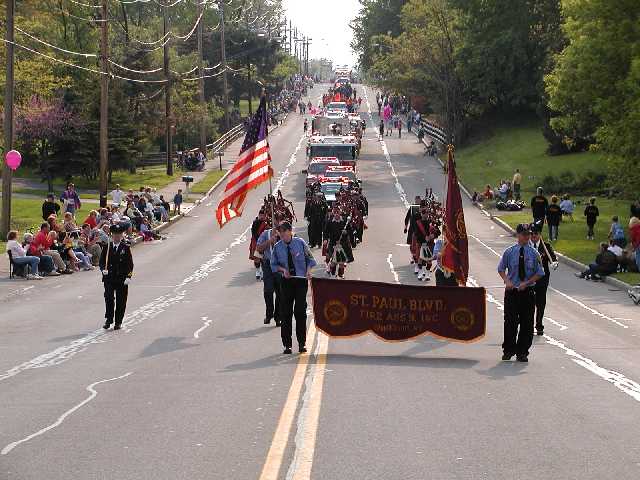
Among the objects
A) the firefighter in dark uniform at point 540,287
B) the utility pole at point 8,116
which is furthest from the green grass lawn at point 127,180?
the firefighter in dark uniform at point 540,287

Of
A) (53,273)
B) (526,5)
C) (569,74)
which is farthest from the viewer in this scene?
(526,5)

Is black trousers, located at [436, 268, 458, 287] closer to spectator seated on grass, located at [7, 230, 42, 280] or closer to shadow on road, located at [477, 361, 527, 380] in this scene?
shadow on road, located at [477, 361, 527, 380]

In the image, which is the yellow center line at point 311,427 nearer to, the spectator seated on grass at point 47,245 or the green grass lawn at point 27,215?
the spectator seated on grass at point 47,245

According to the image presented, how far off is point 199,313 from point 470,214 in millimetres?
30311

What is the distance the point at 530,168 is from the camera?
65.4m

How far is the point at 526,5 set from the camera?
7406 centimetres

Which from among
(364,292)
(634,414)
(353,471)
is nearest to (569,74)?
(364,292)

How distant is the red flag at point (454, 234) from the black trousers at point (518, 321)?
2289 millimetres

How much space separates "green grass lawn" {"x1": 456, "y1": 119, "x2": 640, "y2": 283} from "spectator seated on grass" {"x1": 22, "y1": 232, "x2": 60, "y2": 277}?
566 inches

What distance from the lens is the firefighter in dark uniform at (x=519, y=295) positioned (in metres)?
14.9

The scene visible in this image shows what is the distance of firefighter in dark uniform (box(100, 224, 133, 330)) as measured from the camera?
1889 centimetres

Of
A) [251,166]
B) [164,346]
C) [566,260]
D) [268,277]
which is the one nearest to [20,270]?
[251,166]

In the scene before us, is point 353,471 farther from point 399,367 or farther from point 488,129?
point 488,129

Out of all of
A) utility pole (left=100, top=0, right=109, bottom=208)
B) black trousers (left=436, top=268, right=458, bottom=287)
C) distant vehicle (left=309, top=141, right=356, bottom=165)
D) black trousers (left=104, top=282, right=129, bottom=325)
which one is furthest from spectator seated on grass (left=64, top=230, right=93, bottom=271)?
distant vehicle (left=309, top=141, right=356, bottom=165)
